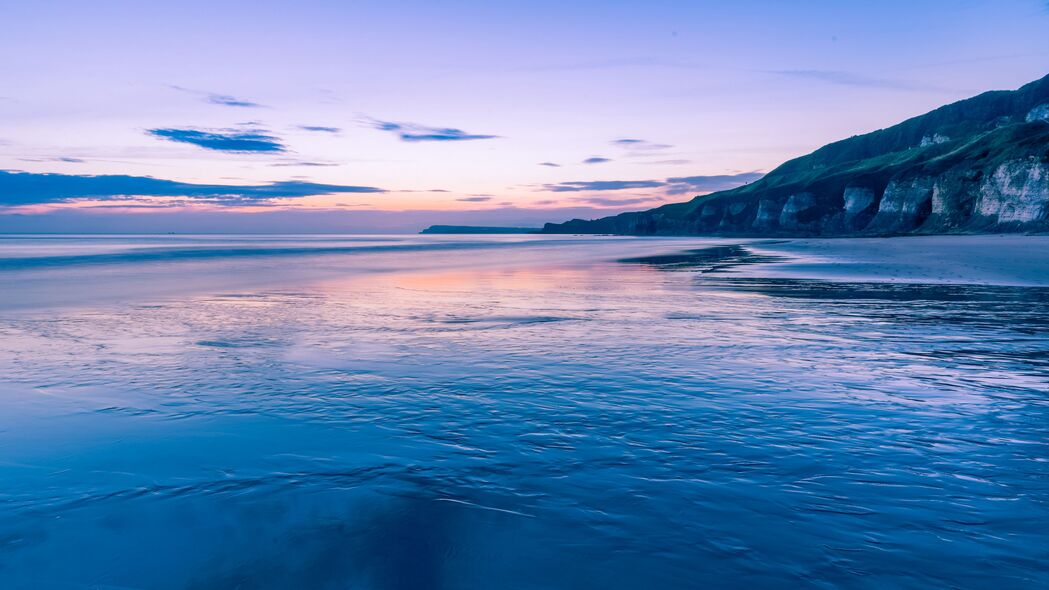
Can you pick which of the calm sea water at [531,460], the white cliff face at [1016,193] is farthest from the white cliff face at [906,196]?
the calm sea water at [531,460]

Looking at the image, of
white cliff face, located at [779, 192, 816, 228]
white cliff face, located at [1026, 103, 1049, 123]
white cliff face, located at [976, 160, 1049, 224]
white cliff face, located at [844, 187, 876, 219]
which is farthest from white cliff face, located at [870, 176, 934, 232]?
white cliff face, located at [1026, 103, 1049, 123]

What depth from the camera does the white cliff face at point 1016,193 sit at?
91312mm

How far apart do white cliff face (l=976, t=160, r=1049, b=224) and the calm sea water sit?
104 meters

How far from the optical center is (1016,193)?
9619 cm

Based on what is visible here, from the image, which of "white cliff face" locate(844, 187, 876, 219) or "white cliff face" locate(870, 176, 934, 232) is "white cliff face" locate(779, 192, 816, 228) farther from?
"white cliff face" locate(870, 176, 934, 232)

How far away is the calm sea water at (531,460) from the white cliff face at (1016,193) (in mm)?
104406

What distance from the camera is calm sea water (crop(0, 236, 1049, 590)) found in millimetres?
4324

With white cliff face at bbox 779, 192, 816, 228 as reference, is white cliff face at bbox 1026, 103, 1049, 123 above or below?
above

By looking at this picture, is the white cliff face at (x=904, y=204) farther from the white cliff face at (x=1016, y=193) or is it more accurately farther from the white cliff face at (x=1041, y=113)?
the white cliff face at (x=1041, y=113)

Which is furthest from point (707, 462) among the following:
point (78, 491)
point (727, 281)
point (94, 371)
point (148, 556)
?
point (727, 281)

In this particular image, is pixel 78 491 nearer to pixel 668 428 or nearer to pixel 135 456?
pixel 135 456

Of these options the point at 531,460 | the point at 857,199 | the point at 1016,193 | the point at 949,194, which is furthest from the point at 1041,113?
the point at 531,460

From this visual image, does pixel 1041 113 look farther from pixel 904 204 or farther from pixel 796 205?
pixel 796 205

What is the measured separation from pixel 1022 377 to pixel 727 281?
19.4m
